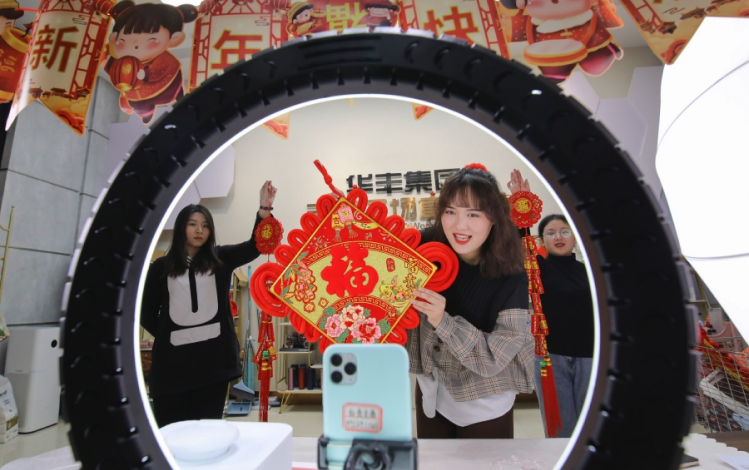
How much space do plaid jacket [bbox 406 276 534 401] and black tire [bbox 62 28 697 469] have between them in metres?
0.42

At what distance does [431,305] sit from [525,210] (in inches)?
22.5

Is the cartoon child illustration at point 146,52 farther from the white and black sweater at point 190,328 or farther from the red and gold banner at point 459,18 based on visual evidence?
the red and gold banner at point 459,18

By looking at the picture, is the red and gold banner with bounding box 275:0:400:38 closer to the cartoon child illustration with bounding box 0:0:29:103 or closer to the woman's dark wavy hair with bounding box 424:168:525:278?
the woman's dark wavy hair with bounding box 424:168:525:278

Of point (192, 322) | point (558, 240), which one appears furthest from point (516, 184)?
point (192, 322)

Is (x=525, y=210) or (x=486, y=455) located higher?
(x=525, y=210)

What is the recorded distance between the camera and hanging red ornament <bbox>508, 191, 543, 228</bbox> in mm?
1053

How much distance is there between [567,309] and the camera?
147cm

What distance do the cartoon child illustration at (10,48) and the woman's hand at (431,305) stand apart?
4.37 feet

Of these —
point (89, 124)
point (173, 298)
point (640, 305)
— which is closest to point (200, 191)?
point (89, 124)

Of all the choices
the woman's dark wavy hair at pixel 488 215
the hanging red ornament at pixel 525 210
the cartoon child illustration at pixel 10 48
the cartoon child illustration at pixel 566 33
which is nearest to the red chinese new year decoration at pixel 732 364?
the hanging red ornament at pixel 525 210

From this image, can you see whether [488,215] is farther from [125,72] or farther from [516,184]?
[125,72]

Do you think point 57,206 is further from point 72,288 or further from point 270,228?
point 72,288

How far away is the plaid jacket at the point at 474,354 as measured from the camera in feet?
2.14

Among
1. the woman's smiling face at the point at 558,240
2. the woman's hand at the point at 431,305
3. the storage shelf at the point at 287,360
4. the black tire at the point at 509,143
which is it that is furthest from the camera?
the storage shelf at the point at 287,360
